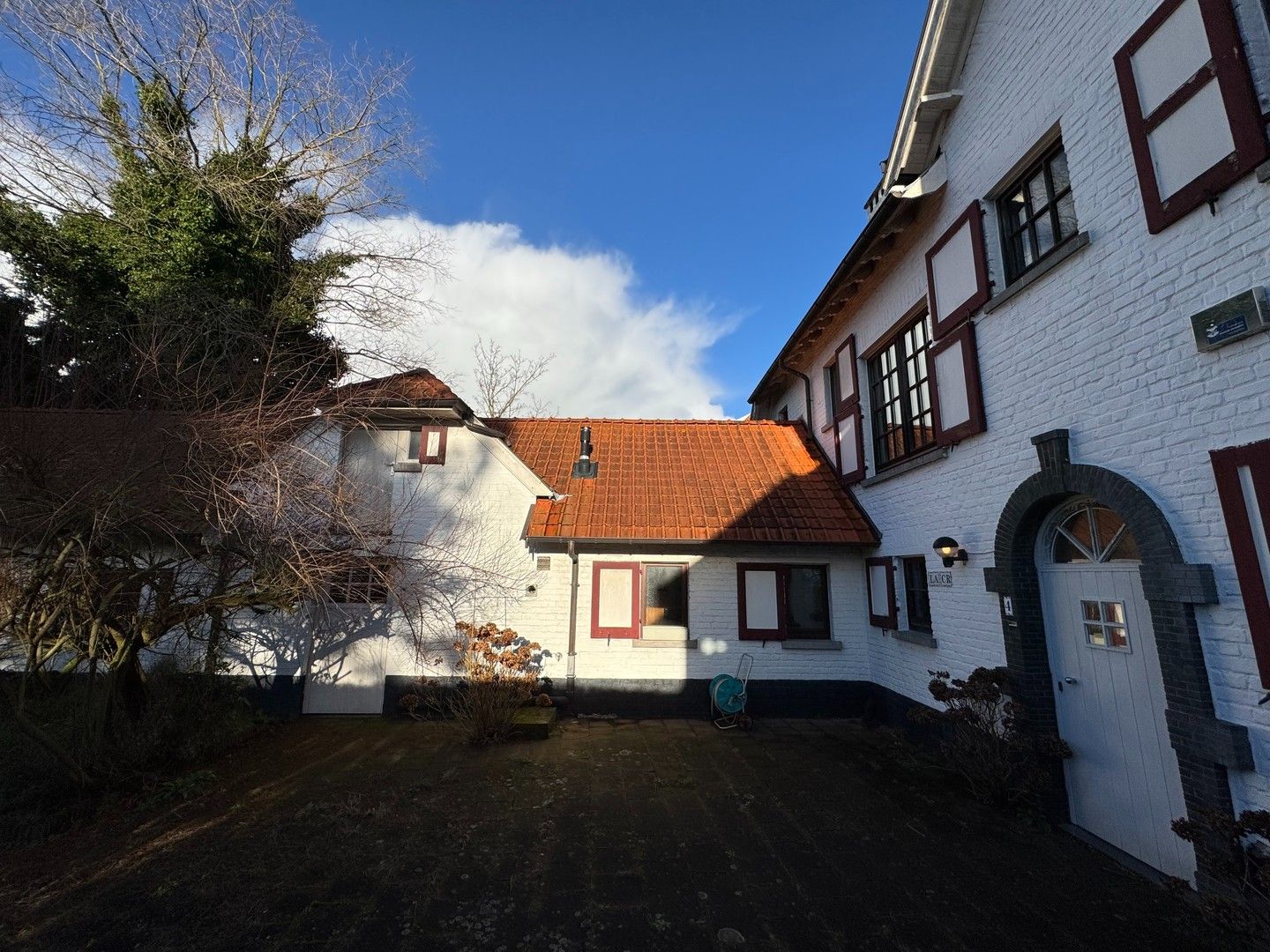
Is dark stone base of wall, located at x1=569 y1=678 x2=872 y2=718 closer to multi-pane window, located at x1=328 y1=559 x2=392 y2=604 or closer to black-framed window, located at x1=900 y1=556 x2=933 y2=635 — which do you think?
black-framed window, located at x1=900 y1=556 x2=933 y2=635

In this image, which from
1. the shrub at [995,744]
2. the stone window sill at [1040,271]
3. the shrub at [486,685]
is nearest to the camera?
the stone window sill at [1040,271]

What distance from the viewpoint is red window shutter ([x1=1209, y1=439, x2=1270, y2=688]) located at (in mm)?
3088

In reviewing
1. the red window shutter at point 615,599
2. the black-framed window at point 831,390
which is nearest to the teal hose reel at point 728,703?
the red window shutter at point 615,599

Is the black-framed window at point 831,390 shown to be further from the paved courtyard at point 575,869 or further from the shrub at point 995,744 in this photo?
the paved courtyard at point 575,869

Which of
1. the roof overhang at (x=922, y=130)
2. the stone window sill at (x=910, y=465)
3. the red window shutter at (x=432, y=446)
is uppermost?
the roof overhang at (x=922, y=130)

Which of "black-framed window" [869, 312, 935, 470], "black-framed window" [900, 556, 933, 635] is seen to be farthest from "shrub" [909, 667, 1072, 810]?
"black-framed window" [869, 312, 935, 470]

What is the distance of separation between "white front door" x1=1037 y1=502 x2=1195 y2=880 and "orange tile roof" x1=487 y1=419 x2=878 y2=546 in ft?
10.7

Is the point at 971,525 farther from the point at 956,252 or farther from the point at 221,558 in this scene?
the point at 221,558

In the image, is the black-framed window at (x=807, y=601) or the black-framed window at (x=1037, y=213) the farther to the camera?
the black-framed window at (x=807, y=601)

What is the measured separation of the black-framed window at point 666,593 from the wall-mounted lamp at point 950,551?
12.0 ft

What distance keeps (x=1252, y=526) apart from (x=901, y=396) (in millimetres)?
4746

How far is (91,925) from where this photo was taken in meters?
3.32

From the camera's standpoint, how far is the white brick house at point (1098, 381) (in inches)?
130

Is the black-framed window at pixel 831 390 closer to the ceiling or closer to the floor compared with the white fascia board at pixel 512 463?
closer to the ceiling
